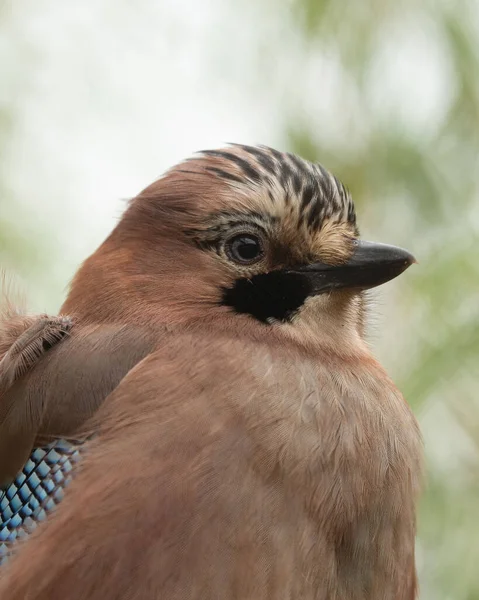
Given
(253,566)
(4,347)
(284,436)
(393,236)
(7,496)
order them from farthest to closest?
(393,236), (4,347), (7,496), (284,436), (253,566)

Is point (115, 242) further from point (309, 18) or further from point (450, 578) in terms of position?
point (309, 18)

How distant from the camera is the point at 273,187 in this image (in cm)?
348

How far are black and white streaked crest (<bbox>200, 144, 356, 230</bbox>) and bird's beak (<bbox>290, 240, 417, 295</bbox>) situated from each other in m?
0.14

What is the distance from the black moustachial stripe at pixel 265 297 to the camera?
3.38 meters

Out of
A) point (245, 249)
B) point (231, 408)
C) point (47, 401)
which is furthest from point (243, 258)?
point (47, 401)

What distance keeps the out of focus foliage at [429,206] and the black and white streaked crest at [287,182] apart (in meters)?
0.70

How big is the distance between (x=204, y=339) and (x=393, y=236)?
6.81ft

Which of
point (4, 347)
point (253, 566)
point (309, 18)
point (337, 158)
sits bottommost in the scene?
point (253, 566)

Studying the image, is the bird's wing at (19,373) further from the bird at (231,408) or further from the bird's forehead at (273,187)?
the bird's forehead at (273,187)

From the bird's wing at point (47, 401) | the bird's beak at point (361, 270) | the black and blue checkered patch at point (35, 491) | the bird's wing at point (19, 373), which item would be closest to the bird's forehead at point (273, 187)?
the bird's beak at point (361, 270)

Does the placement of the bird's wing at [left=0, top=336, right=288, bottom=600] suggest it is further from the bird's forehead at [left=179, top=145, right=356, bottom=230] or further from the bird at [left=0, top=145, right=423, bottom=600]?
the bird's forehead at [left=179, top=145, right=356, bottom=230]

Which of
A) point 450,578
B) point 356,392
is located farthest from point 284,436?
point 450,578

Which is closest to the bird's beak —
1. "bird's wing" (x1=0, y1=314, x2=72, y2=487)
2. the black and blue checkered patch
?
"bird's wing" (x1=0, y1=314, x2=72, y2=487)

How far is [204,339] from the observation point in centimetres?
325
